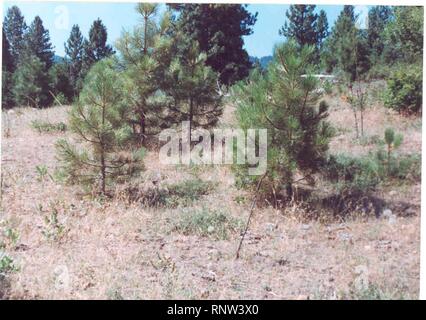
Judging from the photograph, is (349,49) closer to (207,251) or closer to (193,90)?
(193,90)

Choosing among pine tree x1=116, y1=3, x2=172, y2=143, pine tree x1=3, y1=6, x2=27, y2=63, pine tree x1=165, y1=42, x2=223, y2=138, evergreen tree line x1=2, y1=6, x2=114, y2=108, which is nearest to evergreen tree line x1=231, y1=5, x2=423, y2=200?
pine tree x1=165, y1=42, x2=223, y2=138

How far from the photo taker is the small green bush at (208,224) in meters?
2.94

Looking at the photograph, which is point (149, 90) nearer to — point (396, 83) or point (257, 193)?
point (257, 193)

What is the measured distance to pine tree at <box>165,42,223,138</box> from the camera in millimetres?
4477

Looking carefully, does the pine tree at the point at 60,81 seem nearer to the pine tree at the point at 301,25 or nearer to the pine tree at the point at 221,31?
the pine tree at the point at 221,31

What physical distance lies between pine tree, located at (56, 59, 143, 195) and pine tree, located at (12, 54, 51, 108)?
7.33 ft

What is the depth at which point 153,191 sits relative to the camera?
362cm

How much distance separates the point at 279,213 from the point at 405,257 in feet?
3.12

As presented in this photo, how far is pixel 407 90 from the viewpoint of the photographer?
3.01m

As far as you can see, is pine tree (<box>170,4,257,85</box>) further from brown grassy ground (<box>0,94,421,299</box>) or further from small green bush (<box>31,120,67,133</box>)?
small green bush (<box>31,120,67,133</box>)

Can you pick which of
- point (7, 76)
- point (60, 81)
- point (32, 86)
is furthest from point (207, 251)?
point (32, 86)

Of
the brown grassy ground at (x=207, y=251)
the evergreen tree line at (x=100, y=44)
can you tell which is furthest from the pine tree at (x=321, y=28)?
the brown grassy ground at (x=207, y=251)

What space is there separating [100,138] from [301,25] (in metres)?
1.86

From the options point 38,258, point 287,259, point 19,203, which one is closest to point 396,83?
point 287,259
